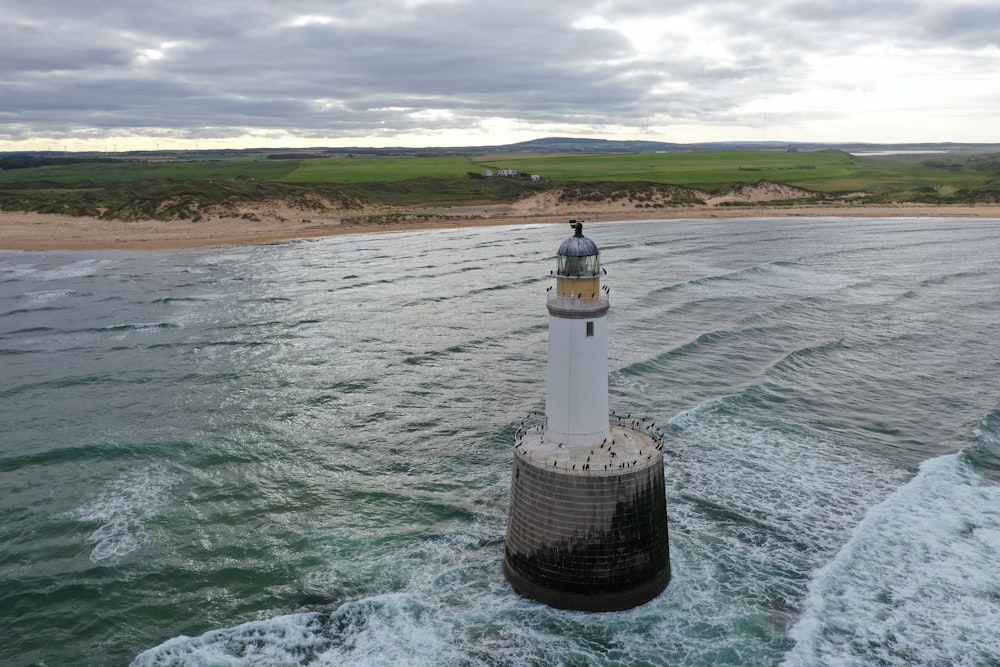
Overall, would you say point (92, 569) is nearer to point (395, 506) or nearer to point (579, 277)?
point (395, 506)

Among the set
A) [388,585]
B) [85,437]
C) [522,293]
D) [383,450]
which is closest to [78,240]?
[522,293]

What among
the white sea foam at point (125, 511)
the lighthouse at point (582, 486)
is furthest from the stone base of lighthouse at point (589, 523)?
the white sea foam at point (125, 511)

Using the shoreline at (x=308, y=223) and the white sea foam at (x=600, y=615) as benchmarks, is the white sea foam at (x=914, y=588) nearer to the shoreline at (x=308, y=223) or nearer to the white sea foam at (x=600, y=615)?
the white sea foam at (x=600, y=615)

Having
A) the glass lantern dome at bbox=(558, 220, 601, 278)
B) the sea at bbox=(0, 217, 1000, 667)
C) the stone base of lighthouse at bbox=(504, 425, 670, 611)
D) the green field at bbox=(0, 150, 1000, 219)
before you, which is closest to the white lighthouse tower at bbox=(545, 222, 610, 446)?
the glass lantern dome at bbox=(558, 220, 601, 278)

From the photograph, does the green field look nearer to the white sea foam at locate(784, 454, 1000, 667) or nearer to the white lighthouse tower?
the white lighthouse tower

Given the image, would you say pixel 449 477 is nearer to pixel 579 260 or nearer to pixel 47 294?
pixel 579 260
